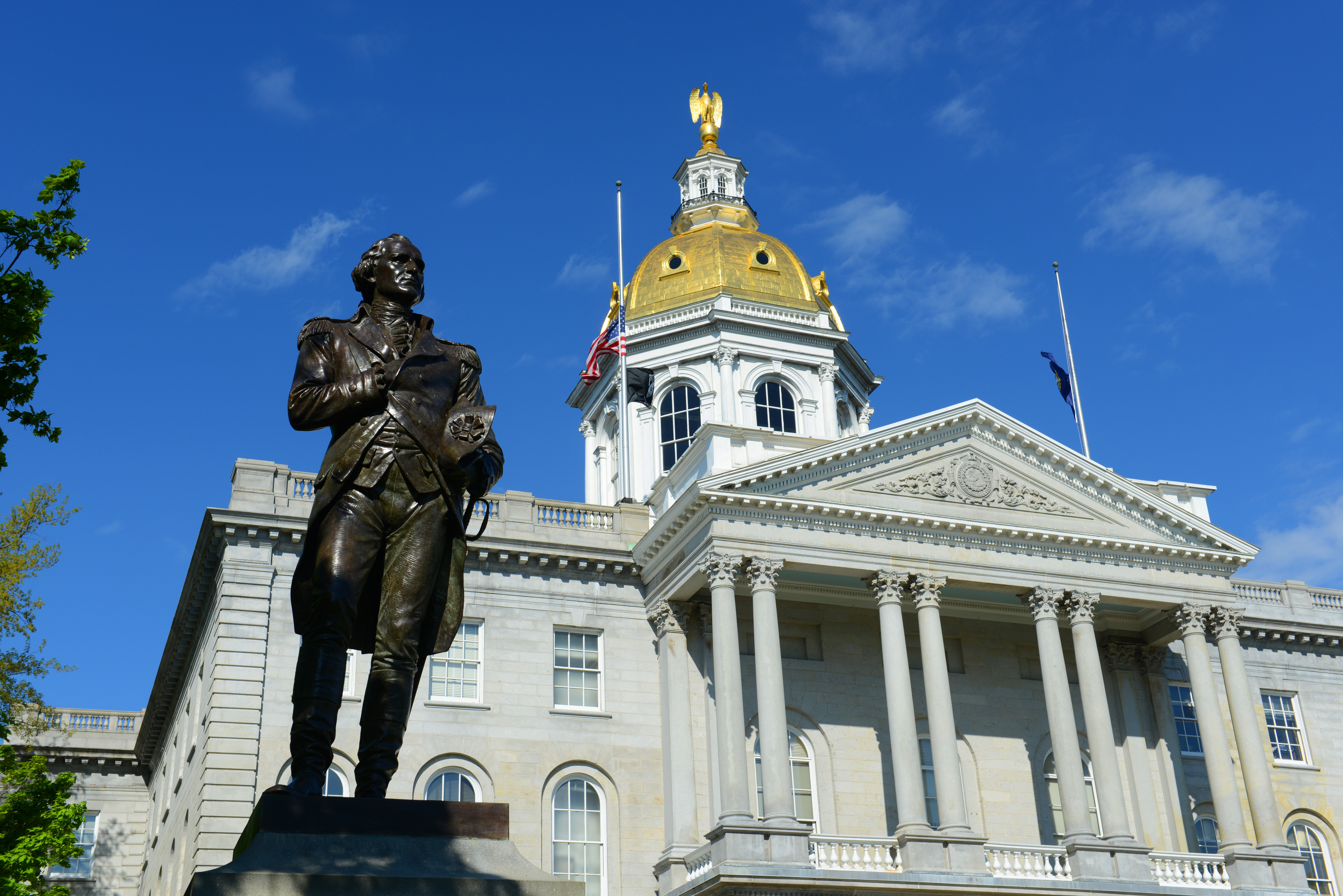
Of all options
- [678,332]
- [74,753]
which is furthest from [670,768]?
[74,753]

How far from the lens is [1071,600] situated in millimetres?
→ 33594

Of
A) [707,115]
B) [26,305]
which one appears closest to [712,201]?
[707,115]

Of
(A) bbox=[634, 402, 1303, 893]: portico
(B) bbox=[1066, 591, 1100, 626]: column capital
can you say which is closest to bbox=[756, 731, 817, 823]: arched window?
(A) bbox=[634, 402, 1303, 893]: portico

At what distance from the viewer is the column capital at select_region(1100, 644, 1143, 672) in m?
36.9

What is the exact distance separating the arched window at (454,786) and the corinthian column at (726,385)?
1582cm

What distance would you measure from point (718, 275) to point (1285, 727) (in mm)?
22068

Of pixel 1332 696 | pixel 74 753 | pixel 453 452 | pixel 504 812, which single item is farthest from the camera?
pixel 74 753

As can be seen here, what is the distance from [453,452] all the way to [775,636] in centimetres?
2411

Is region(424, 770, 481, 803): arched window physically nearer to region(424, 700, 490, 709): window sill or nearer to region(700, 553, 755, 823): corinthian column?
region(424, 700, 490, 709): window sill

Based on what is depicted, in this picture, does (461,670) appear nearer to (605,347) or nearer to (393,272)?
(605,347)

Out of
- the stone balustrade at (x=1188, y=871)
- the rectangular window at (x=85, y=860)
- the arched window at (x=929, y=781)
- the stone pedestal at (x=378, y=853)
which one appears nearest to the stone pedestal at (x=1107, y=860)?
the stone balustrade at (x=1188, y=871)

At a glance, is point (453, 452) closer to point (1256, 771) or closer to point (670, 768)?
point (670, 768)

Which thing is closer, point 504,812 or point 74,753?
point 504,812

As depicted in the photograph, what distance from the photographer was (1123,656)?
3703 cm
